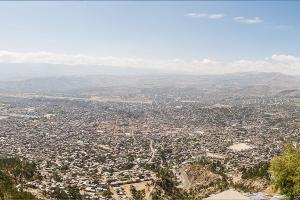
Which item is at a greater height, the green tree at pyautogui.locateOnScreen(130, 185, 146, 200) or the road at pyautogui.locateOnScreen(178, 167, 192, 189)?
the green tree at pyautogui.locateOnScreen(130, 185, 146, 200)

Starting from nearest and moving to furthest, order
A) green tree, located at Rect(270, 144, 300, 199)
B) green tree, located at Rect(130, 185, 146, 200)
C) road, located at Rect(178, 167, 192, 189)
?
green tree, located at Rect(270, 144, 300, 199) → green tree, located at Rect(130, 185, 146, 200) → road, located at Rect(178, 167, 192, 189)

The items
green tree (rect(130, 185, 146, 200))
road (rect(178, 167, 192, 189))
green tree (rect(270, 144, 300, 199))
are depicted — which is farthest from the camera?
road (rect(178, 167, 192, 189))

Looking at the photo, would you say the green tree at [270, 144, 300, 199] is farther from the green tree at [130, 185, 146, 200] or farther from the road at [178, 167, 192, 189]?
the road at [178, 167, 192, 189]

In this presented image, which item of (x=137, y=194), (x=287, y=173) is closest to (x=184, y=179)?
(x=137, y=194)

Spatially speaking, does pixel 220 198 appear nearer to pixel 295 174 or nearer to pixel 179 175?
pixel 295 174

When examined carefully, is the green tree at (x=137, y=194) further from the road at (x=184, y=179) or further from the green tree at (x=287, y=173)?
the green tree at (x=287, y=173)

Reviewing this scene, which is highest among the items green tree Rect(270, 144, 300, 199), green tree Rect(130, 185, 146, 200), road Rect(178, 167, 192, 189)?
green tree Rect(270, 144, 300, 199)

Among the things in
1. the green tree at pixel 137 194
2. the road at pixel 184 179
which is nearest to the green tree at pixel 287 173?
the green tree at pixel 137 194

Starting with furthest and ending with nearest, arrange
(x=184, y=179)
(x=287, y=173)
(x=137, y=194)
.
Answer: (x=184, y=179) < (x=137, y=194) < (x=287, y=173)

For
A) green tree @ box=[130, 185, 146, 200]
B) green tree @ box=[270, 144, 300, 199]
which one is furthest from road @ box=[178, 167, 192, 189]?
green tree @ box=[270, 144, 300, 199]

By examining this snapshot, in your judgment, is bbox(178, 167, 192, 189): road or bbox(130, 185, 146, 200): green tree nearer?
bbox(130, 185, 146, 200): green tree

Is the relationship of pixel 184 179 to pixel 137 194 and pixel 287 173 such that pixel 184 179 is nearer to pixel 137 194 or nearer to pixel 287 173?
pixel 137 194

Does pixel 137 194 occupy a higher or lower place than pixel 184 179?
higher
